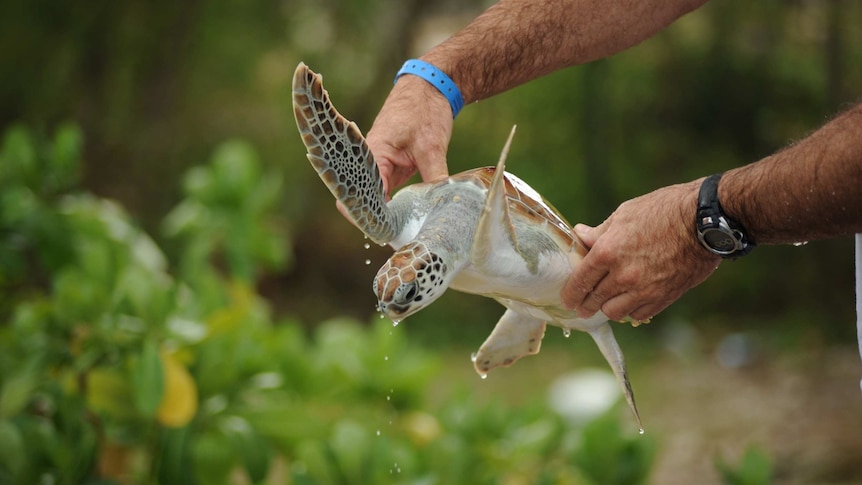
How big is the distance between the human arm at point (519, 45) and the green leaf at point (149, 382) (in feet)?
1.90

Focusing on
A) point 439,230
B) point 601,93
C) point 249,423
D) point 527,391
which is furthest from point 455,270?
point 601,93

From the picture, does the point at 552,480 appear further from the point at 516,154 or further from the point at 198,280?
the point at 516,154

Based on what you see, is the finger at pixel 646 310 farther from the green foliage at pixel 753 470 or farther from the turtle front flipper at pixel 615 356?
the green foliage at pixel 753 470

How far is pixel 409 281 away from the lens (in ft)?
2.56

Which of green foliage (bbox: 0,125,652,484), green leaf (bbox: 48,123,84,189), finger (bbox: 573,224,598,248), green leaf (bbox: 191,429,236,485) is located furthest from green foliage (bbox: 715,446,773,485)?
green leaf (bbox: 48,123,84,189)

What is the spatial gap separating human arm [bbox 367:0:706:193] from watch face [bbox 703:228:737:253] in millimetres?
326

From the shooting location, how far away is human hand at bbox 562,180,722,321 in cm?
93

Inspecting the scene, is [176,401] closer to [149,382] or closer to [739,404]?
[149,382]

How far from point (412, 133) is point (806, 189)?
43 centimetres

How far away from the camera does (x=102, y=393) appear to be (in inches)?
60.7

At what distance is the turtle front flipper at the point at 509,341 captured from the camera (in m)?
1.08

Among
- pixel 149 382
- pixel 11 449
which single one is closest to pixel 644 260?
pixel 149 382

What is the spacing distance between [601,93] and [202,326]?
3.38m

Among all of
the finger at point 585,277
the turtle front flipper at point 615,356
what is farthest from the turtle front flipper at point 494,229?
the turtle front flipper at point 615,356
